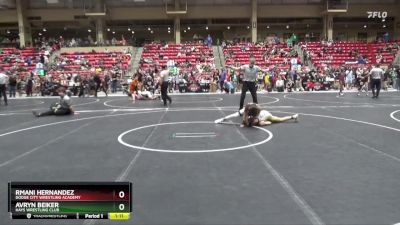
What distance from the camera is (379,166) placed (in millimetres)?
6289

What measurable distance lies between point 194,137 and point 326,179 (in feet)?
12.6

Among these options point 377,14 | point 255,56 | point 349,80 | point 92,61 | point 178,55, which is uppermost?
point 377,14

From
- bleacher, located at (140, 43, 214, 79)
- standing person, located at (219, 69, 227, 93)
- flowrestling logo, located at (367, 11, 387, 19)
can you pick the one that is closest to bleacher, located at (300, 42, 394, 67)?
flowrestling logo, located at (367, 11, 387, 19)

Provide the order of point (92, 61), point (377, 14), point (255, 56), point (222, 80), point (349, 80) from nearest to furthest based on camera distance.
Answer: point (222, 80)
point (349, 80)
point (92, 61)
point (255, 56)
point (377, 14)

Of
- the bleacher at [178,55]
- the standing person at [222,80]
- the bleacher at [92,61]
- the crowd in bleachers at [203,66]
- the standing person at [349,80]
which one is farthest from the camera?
the bleacher at [178,55]

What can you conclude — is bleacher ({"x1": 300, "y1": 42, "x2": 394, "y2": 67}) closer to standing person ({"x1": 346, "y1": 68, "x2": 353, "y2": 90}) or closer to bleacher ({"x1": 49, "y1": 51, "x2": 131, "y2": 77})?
standing person ({"x1": 346, "y1": 68, "x2": 353, "y2": 90})

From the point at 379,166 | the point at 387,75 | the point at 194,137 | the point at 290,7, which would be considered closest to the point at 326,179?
the point at 379,166

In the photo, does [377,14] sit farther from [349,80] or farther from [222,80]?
[222,80]
